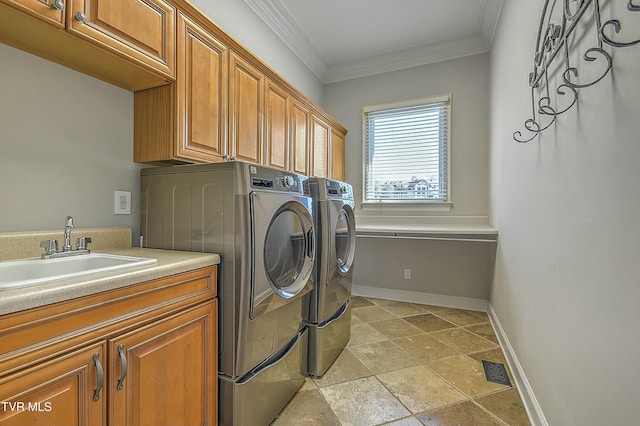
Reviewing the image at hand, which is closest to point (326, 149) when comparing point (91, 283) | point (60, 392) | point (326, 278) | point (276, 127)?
point (276, 127)

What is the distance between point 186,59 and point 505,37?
236 cm

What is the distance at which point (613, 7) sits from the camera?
2.79 feet

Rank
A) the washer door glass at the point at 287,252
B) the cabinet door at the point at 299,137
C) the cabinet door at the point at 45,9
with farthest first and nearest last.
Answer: the cabinet door at the point at 299,137 < the washer door glass at the point at 287,252 < the cabinet door at the point at 45,9

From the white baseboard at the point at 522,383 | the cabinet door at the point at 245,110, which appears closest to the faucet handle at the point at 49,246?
the cabinet door at the point at 245,110

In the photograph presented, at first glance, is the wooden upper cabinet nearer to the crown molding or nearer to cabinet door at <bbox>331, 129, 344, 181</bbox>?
cabinet door at <bbox>331, 129, 344, 181</bbox>

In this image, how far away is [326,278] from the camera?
1.88 metres

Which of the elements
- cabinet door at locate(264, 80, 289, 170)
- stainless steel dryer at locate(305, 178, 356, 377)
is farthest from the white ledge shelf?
cabinet door at locate(264, 80, 289, 170)

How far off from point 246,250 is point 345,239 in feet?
3.53

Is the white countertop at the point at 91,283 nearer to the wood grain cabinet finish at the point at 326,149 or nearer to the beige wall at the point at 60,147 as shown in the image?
the beige wall at the point at 60,147

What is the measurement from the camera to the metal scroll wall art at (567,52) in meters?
0.87

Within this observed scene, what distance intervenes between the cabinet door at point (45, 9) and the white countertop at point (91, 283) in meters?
0.91

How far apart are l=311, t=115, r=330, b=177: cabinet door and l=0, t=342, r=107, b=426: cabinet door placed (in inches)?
91.0

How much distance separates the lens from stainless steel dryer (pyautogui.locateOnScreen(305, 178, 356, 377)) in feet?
6.07

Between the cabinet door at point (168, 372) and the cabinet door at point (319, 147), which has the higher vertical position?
the cabinet door at point (319, 147)
